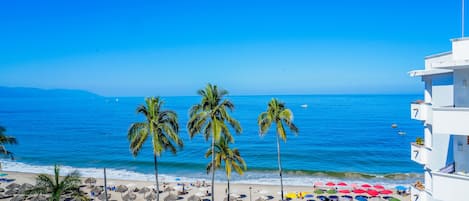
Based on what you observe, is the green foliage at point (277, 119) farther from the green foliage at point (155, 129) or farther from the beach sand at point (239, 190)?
the green foliage at point (155, 129)

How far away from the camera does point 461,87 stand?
13703 mm

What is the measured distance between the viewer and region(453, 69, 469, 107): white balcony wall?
13492 millimetres

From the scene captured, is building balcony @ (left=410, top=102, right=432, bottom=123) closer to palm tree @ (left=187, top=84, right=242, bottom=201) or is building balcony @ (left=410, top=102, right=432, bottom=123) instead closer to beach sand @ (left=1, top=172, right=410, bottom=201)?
palm tree @ (left=187, top=84, right=242, bottom=201)

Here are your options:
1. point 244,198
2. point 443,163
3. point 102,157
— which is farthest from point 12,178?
point 443,163

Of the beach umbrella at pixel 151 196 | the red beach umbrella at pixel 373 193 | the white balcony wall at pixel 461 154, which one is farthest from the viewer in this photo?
the beach umbrella at pixel 151 196

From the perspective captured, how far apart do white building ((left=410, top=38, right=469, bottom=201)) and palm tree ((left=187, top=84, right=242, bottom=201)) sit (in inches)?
491

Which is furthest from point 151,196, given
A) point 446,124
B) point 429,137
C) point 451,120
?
point 451,120

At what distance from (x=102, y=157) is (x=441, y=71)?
6661 cm

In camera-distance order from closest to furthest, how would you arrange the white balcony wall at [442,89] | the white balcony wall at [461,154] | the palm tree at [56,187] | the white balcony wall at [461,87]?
the white balcony wall at [461,87] → the white balcony wall at [461,154] → the white balcony wall at [442,89] → the palm tree at [56,187]

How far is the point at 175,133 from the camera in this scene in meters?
24.9

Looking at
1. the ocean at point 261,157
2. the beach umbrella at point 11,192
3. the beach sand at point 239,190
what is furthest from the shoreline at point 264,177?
the beach umbrella at point 11,192

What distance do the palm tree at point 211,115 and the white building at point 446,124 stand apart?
12475mm

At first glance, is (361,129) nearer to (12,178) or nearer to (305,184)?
(305,184)

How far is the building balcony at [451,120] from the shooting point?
11961 millimetres
